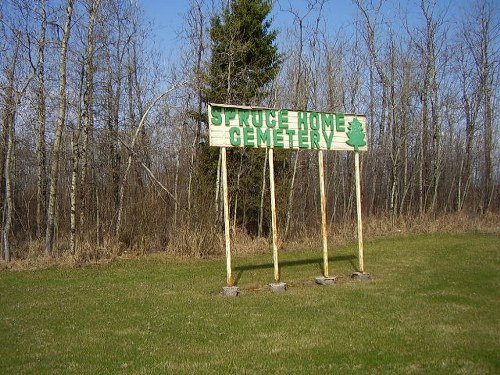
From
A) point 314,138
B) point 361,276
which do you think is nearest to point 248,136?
point 314,138

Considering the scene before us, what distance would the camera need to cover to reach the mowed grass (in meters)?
5.01

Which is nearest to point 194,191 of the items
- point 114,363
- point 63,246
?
point 63,246

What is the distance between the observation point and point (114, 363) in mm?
5121

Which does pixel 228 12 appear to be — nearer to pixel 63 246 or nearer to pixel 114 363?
pixel 63 246

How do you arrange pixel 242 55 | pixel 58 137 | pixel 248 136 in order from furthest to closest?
pixel 242 55, pixel 58 137, pixel 248 136

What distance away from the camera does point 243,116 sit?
893 centimetres

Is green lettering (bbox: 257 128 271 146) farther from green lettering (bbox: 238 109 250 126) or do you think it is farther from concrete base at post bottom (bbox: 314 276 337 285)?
concrete base at post bottom (bbox: 314 276 337 285)

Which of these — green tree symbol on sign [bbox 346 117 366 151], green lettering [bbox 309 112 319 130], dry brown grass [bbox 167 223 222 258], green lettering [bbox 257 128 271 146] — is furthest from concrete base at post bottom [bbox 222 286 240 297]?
dry brown grass [bbox 167 223 222 258]

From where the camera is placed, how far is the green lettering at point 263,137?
9.04m

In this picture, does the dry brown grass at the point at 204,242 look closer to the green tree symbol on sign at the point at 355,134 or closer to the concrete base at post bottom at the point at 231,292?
the concrete base at post bottom at the point at 231,292

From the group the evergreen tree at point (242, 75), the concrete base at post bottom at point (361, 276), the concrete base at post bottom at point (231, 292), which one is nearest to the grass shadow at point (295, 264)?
the concrete base at post bottom at point (361, 276)

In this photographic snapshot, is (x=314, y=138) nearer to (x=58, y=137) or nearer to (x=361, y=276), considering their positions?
(x=361, y=276)

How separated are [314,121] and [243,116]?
5.40ft

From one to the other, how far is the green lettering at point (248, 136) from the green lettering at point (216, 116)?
55 cm
